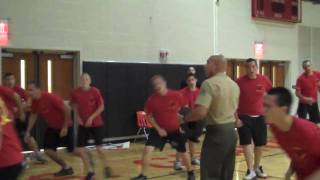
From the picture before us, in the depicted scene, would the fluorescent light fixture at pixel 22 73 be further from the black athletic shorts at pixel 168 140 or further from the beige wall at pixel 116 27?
the black athletic shorts at pixel 168 140

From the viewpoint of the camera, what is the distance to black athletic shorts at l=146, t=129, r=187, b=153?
768 centimetres

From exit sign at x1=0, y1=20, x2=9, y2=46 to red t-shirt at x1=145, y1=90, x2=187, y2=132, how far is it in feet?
15.6

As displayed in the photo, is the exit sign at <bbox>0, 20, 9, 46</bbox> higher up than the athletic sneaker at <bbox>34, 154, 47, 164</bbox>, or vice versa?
the exit sign at <bbox>0, 20, 9, 46</bbox>

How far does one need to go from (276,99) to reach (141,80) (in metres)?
10.4

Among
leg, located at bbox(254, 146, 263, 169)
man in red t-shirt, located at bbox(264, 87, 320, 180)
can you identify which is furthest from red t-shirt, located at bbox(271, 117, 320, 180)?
leg, located at bbox(254, 146, 263, 169)

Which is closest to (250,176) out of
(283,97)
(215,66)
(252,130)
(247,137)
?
(247,137)

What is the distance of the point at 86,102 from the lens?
821cm

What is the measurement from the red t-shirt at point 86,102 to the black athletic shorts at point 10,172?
4.15 meters

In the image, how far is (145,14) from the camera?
1391cm

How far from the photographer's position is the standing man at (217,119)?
552 centimetres

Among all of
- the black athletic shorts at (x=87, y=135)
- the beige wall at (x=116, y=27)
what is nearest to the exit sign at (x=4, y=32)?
the beige wall at (x=116, y=27)

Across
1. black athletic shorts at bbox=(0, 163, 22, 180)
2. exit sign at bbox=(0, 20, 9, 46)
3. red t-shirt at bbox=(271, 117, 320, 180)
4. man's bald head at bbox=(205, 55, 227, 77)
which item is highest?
exit sign at bbox=(0, 20, 9, 46)

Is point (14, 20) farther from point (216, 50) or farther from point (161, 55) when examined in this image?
Result: point (216, 50)

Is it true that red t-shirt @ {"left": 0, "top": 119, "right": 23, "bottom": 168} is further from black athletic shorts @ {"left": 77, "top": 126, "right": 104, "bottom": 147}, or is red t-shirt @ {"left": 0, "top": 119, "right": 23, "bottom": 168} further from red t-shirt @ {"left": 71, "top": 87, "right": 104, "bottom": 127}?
red t-shirt @ {"left": 71, "top": 87, "right": 104, "bottom": 127}
